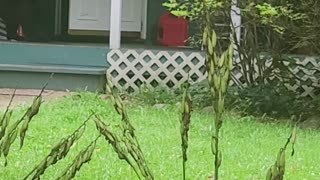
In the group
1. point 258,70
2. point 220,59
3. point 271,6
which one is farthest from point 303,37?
point 220,59

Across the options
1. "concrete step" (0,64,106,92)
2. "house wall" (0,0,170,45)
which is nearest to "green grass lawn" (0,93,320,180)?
"concrete step" (0,64,106,92)

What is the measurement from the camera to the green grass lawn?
4664 millimetres

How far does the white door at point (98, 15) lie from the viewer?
1119cm

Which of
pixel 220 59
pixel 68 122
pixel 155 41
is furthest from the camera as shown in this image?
pixel 155 41

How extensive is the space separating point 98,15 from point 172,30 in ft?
4.03

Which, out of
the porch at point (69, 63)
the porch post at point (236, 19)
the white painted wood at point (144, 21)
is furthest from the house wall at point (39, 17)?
the porch post at point (236, 19)

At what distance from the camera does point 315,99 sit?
8133 mm

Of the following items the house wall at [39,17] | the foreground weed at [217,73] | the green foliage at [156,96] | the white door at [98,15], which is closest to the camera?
the foreground weed at [217,73]

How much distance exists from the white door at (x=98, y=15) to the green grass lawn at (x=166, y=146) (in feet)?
10.5

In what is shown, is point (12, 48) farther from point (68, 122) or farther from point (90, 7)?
point (68, 122)

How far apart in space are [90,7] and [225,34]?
137 inches

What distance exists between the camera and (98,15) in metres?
11.3

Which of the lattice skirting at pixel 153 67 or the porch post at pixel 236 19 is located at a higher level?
the porch post at pixel 236 19

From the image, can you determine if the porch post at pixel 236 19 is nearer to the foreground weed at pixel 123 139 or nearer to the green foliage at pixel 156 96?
the green foliage at pixel 156 96
